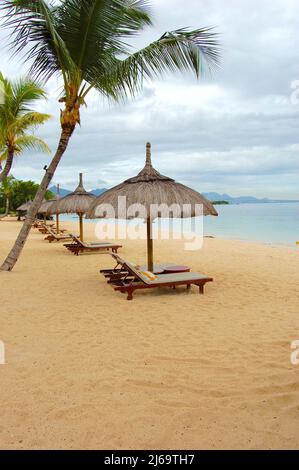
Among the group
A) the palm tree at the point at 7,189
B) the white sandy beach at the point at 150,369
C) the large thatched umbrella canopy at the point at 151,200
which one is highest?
the palm tree at the point at 7,189

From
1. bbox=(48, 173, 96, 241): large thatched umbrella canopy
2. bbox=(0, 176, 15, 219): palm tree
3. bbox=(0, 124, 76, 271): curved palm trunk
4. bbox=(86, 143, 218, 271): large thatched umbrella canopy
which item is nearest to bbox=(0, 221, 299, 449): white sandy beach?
bbox=(86, 143, 218, 271): large thatched umbrella canopy

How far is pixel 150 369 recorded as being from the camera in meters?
3.76

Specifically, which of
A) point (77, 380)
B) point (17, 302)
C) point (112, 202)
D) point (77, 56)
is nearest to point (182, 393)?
point (77, 380)

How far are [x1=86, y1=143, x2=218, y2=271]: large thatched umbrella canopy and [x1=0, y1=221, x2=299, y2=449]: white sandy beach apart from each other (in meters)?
1.43

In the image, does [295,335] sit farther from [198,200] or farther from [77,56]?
[77,56]

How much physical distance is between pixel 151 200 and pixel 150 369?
12.2 feet

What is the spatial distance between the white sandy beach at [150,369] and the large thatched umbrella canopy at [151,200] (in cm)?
143

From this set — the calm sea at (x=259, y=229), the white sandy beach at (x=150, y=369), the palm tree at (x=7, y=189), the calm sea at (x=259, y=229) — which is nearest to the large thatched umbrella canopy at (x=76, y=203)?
the white sandy beach at (x=150, y=369)

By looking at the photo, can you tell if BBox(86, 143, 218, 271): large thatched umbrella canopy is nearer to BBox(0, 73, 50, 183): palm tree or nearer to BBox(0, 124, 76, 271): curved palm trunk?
BBox(0, 124, 76, 271): curved palm trunk

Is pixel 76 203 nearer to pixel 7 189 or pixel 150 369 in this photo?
pixel 150 369

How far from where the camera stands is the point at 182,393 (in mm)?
3266

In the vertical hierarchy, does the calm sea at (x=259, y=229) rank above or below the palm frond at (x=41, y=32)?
below

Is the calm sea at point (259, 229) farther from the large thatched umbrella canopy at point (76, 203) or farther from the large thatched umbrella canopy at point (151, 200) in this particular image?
the large thatched umbrella canopy at point (151, 200)

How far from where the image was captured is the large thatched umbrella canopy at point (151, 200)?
6.92 m
